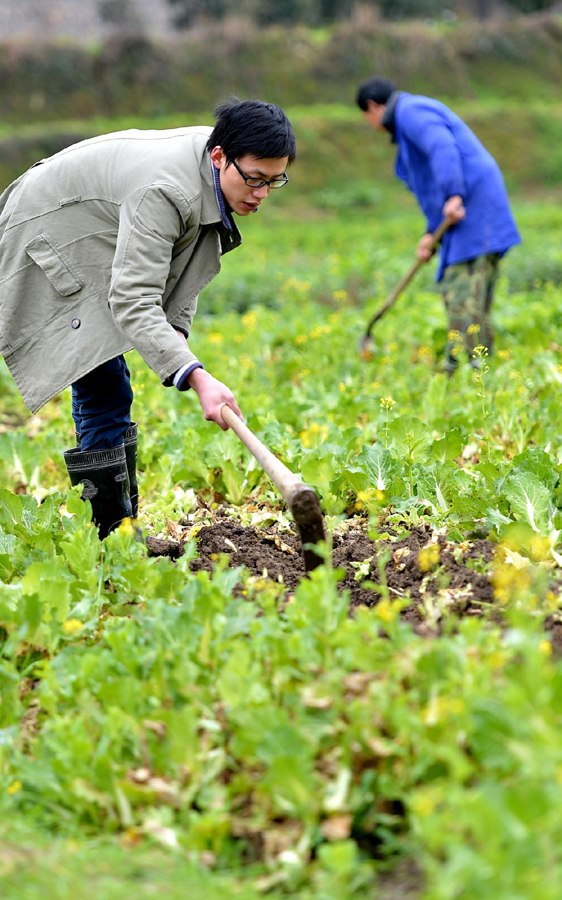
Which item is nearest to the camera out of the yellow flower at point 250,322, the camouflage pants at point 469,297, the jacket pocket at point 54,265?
the jacket pocket at point 54,265

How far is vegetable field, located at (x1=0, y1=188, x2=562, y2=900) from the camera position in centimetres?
185

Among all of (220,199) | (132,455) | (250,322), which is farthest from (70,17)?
(220,199)

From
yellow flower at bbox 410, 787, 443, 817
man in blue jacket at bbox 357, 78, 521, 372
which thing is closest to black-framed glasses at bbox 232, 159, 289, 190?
yellow flower at bbox 410, 787, 443, 817

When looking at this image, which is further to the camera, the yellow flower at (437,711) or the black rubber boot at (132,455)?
the black rubber boot at (132,455)

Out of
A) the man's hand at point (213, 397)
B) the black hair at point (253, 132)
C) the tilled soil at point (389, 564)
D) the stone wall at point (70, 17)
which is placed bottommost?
the stone wall at point (70, 17)

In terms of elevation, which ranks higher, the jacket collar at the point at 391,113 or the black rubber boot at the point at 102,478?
the jacket collar at the point at 391,113

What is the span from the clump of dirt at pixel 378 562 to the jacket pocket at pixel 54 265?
3.40 feet

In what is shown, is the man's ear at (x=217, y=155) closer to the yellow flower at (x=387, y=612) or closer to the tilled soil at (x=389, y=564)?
the tilled soil at (x=389, y=564)

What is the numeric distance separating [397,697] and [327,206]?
21.9 metres

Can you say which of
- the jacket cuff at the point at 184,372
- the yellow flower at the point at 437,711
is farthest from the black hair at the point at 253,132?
the yellow flower at the point at 437,711

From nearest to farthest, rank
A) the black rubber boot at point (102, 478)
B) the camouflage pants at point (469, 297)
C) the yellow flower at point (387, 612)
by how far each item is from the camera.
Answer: the yellow flower at point (387, 612), the black rubber boot at point (102, 478), the camouflage pants at point (469, 297)

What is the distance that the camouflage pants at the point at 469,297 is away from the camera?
21.1 feet

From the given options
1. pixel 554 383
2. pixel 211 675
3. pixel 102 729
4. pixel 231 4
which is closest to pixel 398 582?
pixel 211 675

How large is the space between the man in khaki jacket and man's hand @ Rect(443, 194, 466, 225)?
3.18m
